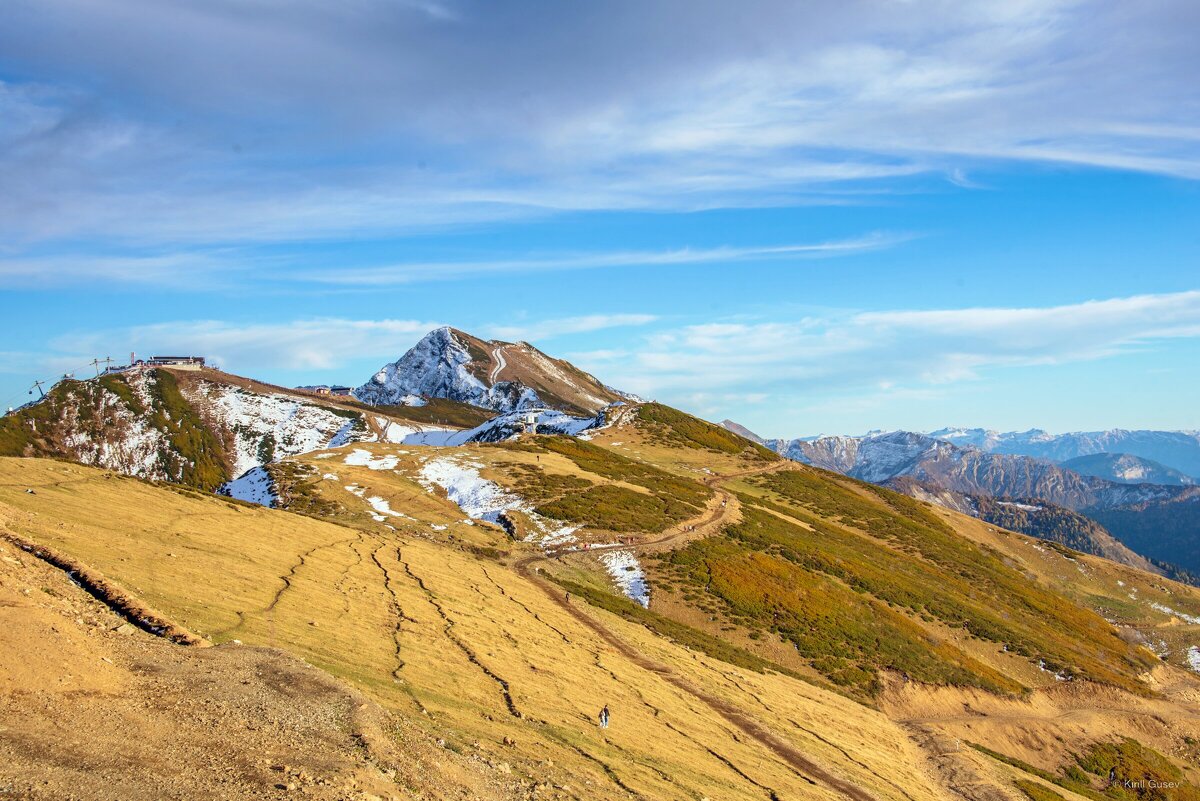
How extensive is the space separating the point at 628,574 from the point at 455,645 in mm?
34788

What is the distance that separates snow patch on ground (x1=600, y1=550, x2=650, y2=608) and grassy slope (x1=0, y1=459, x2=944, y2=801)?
10.9 meters

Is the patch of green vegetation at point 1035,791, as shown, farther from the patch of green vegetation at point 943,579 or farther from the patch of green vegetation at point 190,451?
the patch of green vegetation at point 190,451

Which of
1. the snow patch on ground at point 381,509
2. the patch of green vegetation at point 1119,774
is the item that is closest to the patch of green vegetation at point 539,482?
the snow patch on ground at point 381,509

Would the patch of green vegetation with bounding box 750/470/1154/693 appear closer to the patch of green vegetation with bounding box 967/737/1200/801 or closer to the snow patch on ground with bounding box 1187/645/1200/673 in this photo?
the snow patch on ground with bounding box 1187/645/1200/673

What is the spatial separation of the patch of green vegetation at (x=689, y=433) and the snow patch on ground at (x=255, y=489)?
82376 millimetres

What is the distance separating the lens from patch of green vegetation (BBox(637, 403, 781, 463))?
150 m

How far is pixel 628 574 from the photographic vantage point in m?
65.6

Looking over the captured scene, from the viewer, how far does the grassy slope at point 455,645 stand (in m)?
24.7

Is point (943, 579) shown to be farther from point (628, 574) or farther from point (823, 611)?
point (628, 574)

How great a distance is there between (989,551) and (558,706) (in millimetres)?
119075

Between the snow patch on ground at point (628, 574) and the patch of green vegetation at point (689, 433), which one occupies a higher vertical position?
the patch of green vegetation at point (689, 433)

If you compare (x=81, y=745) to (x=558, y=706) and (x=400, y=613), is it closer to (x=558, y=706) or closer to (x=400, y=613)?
(x=558, y=706)

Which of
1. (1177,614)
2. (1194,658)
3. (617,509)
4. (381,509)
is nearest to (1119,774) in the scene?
(617,509)

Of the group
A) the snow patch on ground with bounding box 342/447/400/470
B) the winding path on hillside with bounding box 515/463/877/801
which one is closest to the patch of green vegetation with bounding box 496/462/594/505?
the snow patch on ground with bounding box 342/447/400/470
